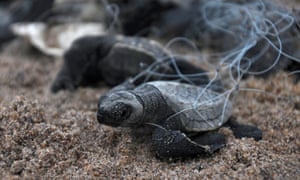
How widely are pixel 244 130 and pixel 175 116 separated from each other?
293 mm

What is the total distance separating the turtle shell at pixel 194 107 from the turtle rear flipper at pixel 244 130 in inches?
1.6

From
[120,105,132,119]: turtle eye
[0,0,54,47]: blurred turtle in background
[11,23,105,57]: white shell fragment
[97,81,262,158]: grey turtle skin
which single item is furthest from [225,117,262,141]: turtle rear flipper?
[0,0,54,47]: blurred turtle in background

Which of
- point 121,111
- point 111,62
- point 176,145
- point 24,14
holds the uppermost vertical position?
point 121,111

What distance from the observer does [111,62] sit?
6.28ft

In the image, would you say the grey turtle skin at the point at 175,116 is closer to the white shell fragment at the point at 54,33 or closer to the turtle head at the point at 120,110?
the turtle head at the point at 120,110

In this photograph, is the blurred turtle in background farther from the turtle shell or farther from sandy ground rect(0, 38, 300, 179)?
the turtle shell

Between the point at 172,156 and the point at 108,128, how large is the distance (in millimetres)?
299

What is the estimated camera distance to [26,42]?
2.72 metres

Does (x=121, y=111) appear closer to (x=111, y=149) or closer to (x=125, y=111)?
(x=125, y=111)

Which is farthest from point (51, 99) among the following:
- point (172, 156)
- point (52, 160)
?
point (172, 156)

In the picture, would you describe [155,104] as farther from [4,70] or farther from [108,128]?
[4,70]

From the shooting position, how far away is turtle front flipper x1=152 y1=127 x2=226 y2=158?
125 centimetres

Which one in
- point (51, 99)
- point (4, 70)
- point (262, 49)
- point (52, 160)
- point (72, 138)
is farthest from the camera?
point (4, 70)

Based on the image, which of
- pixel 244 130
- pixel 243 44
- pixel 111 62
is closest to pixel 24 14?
pixel 111 62
